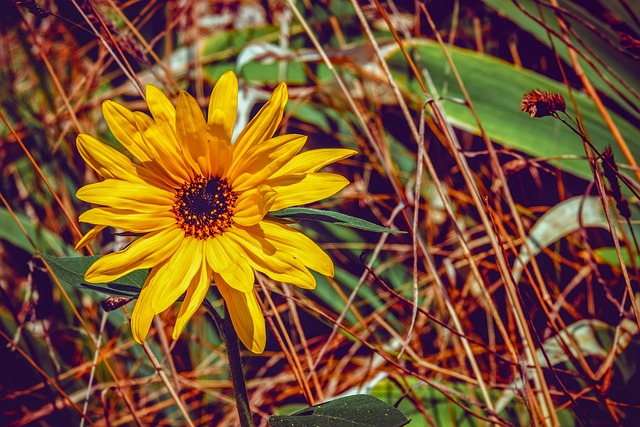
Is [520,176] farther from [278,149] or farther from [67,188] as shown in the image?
[67,188]

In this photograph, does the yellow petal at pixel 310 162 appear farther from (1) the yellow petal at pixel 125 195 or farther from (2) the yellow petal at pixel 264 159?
(1) the yellow petal at pixel 125 195

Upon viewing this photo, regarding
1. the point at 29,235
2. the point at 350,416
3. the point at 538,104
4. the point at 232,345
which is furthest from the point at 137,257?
the point at 29,235

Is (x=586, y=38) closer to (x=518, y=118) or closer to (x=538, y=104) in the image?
(x=518, y=118)

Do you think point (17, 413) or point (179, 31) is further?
point (179, 31)

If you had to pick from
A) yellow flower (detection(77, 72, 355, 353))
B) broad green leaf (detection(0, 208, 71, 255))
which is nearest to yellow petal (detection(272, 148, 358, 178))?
yellow flower (detection(77, 72, 355, 353))

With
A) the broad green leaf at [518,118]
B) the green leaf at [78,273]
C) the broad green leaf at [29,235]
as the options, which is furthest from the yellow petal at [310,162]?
the broad green leaf at [29,235]

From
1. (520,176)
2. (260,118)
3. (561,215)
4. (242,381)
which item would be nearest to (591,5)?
(520,176)
